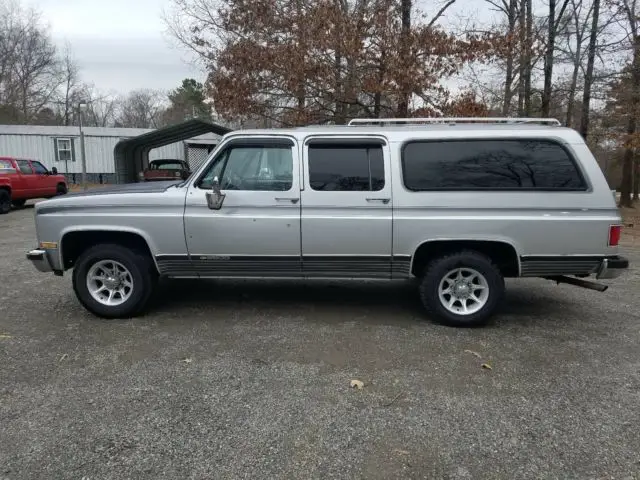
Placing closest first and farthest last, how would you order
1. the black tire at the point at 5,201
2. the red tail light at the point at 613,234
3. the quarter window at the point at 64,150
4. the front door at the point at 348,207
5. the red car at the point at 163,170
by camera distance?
1. the red tail light at the point at 613,234
2. the front door at the point at 348,207
3. the black tire at the point at 5,201
4. the red car at the point at 163,170
5. the quarter window at the point at 64,150

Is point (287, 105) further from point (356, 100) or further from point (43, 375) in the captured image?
point (43, 375)

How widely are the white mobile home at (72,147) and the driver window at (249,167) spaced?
68.7 feet

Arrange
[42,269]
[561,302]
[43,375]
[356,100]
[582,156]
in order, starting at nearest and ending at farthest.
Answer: [43,375] → [582,156] → [42,269] → [561,302] → [356,100]

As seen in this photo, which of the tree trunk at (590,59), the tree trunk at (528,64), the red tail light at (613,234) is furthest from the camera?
the tree trunk at (590,59)

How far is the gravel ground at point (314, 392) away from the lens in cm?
278

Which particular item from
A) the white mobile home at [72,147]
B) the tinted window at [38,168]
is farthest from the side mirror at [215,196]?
the white mobile home at [72,147]

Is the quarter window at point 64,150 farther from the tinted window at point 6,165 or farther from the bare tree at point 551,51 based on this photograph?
the bare tree at point 551,51

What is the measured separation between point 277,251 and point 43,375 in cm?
227

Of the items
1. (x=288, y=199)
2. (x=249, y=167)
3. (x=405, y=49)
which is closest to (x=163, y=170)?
(x=405, y=49)

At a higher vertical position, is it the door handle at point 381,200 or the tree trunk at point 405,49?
the tree trunk at point 405,49

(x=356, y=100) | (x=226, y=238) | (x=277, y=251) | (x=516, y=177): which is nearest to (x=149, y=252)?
(x=226, y=238)

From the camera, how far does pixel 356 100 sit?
13375 mm

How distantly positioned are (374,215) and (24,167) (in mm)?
15809

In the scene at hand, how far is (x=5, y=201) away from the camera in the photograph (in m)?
15.4
